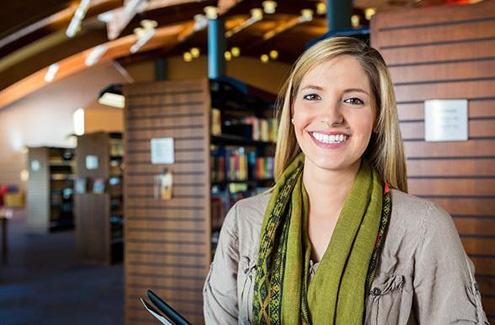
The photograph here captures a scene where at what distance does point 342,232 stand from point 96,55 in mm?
18136

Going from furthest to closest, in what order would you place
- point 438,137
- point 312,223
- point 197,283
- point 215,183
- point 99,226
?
point 99,226 < point 215,183 < point 197,283 < point 438,137 < point 312,223

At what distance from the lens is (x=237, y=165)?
6.31m

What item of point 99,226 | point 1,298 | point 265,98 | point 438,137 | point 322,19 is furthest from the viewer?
point 322,19

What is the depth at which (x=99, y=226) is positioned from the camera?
873 centimetres

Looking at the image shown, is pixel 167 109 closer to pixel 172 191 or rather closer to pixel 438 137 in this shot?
pixel 172 191

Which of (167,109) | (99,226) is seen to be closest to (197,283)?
(167,109)

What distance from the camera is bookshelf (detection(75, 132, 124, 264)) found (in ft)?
28.5

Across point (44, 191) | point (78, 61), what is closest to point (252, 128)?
point (44, 191)

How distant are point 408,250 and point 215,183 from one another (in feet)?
14.5

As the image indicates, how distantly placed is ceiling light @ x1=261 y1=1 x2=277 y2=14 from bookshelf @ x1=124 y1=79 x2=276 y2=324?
806 centimetres

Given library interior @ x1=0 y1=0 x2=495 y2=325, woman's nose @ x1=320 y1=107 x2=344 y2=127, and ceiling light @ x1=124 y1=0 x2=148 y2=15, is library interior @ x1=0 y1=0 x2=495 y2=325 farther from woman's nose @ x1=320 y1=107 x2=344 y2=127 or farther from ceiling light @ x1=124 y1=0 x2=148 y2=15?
woman's nose @ x1=320 y1=107 x2=344 y2=127

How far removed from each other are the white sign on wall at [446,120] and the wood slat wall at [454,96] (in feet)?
0.12

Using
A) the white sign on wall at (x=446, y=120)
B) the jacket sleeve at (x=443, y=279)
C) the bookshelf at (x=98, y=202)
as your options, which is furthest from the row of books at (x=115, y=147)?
the jacket sleeve at (x=443, y=279)

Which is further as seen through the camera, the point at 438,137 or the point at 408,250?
the point at 438,137
